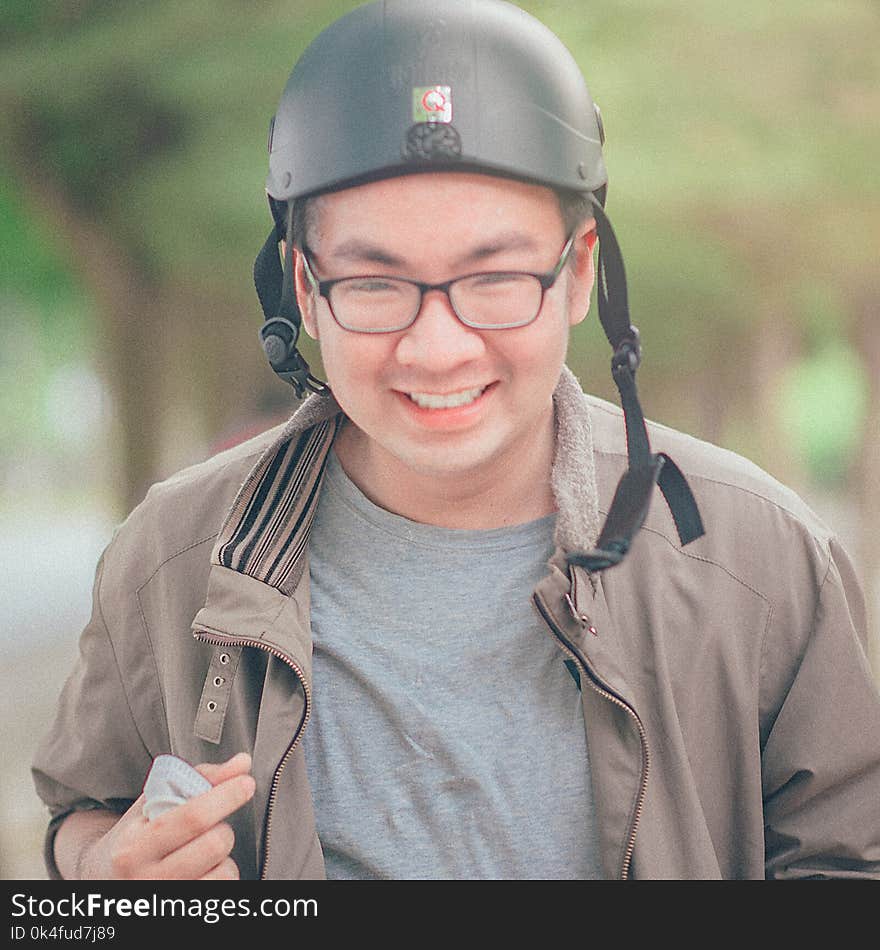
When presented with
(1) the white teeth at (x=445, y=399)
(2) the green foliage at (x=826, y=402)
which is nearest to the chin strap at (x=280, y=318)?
(1) the white teeth at (x=445, y=399)

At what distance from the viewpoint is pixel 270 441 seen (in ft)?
7.50

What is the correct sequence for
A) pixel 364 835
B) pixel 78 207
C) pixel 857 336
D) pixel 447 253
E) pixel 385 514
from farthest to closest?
pixel 857 336 → pixel 78 207 → pixel 385 514 → pixel 364 835 → pixel 447 253

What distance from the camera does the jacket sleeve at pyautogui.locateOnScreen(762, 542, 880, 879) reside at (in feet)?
6.54

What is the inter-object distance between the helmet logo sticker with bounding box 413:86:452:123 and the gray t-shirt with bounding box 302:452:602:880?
69 cm

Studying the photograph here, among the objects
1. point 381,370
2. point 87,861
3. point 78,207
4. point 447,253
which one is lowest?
point 87,861

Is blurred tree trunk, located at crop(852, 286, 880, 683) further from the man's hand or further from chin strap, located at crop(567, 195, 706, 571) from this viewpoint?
the man's hand

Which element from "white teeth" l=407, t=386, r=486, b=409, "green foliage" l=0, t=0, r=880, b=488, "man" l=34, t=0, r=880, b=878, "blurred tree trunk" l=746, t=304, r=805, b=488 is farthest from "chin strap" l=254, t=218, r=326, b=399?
"blurred tree trunk" l=746, t=304, r=805, b=488

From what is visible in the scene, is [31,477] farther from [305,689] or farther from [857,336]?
[305,689]

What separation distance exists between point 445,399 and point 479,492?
265 mm

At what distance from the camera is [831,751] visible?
1.99 m

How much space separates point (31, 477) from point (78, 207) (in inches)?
154

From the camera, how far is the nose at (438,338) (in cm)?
187

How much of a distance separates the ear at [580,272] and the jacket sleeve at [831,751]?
0.60 metres

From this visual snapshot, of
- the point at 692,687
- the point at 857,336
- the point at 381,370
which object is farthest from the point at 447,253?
the point at 857,336
